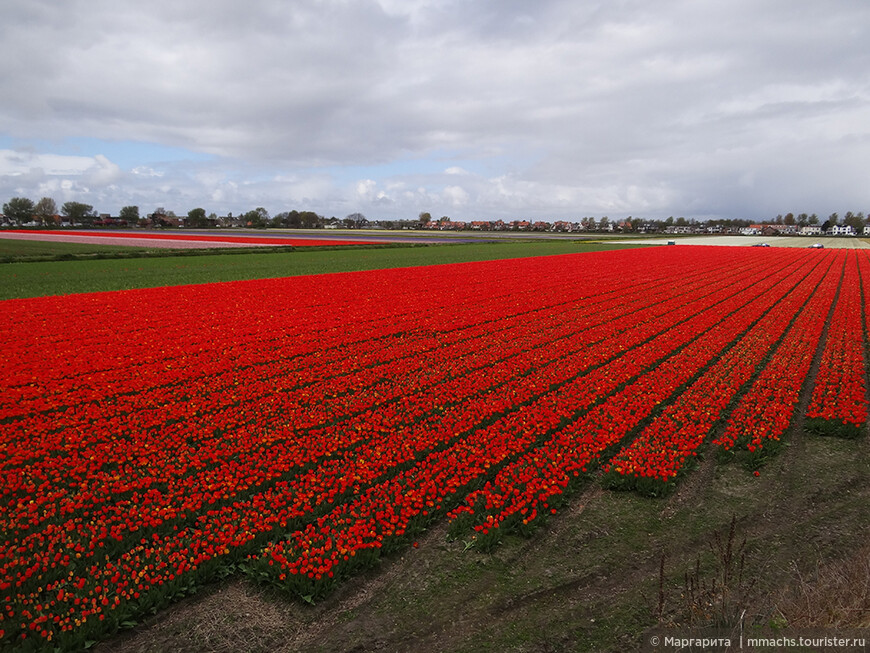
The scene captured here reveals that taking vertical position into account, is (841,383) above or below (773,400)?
above

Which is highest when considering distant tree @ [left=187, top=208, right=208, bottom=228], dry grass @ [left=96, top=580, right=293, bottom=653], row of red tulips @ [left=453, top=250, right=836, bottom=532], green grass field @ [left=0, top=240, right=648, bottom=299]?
distant tree @ [left=187, top=208, right=208, bottom=228]

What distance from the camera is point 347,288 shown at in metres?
27.4

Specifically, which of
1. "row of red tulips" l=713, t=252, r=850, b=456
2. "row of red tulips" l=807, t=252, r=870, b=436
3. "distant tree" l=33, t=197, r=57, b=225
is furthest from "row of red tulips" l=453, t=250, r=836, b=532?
"distant tree" l=33, t=197, r=57, b=225

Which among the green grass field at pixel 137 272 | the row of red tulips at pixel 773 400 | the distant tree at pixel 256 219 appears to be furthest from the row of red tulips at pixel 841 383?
the distant tree at pixel 256 219

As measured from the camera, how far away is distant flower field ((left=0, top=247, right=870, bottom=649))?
5.75 metres

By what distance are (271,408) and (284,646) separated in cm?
574

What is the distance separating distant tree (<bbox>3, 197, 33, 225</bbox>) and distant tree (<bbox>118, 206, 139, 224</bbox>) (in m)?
24.0

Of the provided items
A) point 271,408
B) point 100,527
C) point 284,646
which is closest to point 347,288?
point 271,408

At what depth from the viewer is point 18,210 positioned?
475 ft

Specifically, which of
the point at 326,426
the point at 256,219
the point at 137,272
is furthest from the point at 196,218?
the point at 326,426

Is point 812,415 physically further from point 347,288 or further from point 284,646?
point 347,288

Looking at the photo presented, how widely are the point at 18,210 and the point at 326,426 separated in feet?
608

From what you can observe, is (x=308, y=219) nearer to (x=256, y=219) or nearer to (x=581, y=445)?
(x=256, y=219)

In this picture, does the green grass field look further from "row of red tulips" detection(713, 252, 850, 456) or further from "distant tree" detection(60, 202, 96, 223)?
"distant tree" detection(60, 202, 96, 223)
